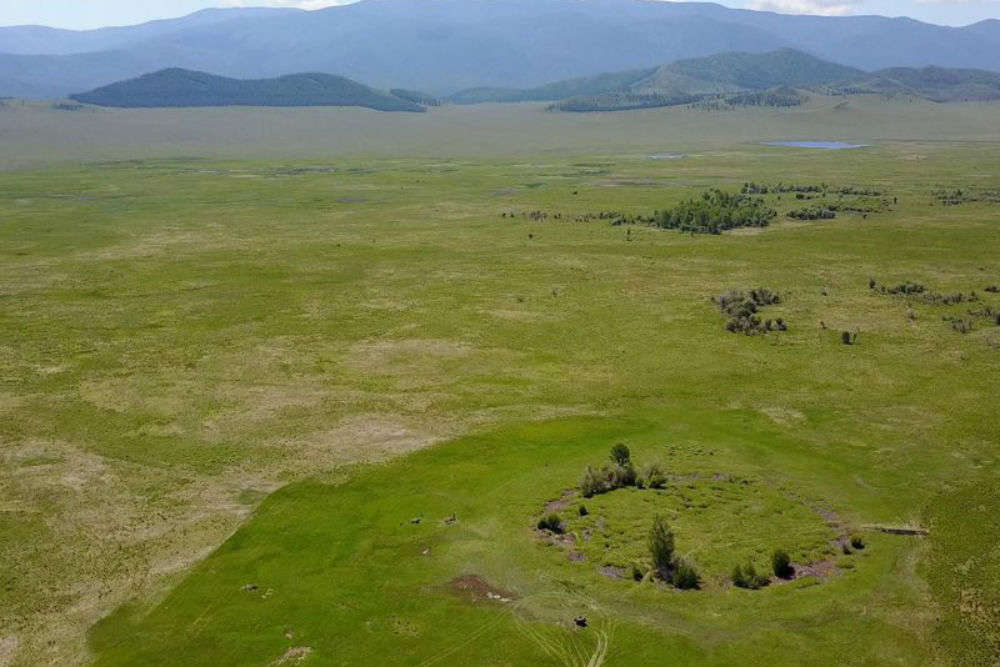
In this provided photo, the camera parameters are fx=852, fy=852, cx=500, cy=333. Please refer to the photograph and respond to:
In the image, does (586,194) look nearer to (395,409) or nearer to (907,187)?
(907,187)

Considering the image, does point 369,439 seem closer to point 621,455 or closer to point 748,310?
point 621,455

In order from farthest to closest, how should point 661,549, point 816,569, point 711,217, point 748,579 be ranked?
1. point 711,217
2. point 816,569
3. point 661,549
4. point 748,579

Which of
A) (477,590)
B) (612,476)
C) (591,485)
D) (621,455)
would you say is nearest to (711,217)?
(621,455)

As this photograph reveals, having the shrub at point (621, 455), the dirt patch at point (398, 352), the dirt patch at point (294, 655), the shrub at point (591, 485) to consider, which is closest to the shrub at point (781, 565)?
the shrub at point (591, 485)

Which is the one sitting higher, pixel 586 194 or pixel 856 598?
pixel 586 194

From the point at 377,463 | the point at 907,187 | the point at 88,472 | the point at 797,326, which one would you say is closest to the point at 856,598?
the point at 377,463

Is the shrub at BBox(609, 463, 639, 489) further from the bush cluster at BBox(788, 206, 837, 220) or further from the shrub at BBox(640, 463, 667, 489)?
the bush cluster at BBox(788, 206, 837, 220)

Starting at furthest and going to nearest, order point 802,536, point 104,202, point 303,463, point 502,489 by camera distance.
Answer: point 104,202
point 303,463
point 502,489
point 802,536

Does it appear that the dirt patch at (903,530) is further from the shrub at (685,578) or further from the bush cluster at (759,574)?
the shrub at (685,578)
